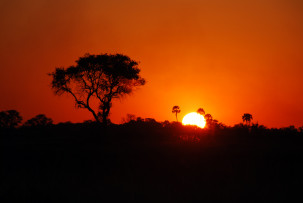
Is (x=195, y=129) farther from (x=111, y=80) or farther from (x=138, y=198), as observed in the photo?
(x=138, y=198)

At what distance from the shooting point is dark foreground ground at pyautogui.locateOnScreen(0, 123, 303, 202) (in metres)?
20.3

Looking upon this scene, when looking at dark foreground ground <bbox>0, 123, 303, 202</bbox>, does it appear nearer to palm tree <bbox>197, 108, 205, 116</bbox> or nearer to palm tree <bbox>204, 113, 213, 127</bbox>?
palm tree <bbox>204, 113, 213, 127</bbox>

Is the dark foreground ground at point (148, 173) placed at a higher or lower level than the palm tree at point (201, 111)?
lower

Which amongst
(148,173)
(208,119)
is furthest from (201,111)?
(148,173)

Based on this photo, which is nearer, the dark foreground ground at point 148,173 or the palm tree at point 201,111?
the dark foreground ground at point 148,173

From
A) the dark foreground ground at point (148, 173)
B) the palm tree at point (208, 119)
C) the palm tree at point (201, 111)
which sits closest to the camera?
Answer: the dark foreground ground at point (148, 173)

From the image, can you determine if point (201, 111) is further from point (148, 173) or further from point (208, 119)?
point (148, 173)

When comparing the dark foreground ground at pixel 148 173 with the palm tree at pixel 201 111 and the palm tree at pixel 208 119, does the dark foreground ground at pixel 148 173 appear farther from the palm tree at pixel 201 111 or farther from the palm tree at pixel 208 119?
the palm tree at pixel 201 111

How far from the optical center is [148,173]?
27.0 meters

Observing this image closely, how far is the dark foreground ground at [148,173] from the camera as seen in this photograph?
20.3 m

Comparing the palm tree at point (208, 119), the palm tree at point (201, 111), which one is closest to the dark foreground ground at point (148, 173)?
the palm tree at point (208, 119)

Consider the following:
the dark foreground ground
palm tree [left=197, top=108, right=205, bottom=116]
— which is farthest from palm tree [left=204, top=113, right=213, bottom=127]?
the dark foreground ground

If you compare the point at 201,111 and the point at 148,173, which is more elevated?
the point at 201,111

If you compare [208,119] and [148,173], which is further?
[208,119]
